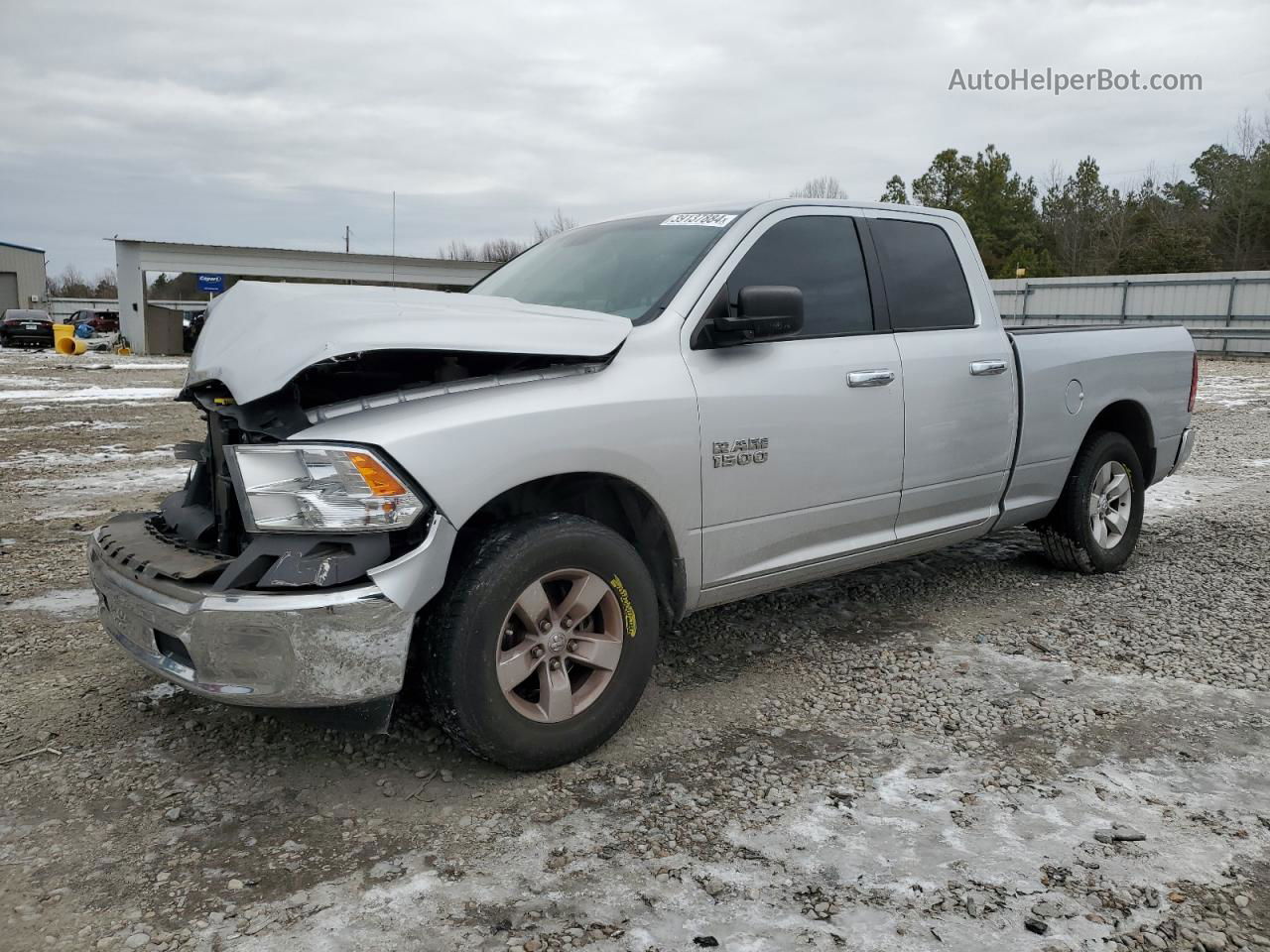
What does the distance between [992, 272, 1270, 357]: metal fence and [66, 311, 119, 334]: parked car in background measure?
132 feet

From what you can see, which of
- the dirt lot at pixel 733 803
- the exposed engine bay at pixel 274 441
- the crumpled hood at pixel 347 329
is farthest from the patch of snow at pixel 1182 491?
the exposed engine bay at pixel 274 441

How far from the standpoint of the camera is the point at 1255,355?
2717cm

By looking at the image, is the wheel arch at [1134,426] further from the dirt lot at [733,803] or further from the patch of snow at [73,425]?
the patch of snow at [73,425]

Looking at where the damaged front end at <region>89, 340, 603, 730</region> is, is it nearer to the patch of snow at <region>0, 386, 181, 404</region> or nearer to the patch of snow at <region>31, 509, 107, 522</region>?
the patch of snow at <region>31, 509, 107, 522</region>

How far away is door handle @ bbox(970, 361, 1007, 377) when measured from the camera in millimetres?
4566

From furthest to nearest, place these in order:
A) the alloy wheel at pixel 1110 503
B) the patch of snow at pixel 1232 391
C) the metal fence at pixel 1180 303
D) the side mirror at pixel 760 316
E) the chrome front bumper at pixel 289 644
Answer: the metal fence at pixel 1180 303, the patch of snow at pixel 1232 391, the alloy wheel at pixel 1110 503, the side mirror at pixel 760 316, the chrome front bumper at pixel 289 644

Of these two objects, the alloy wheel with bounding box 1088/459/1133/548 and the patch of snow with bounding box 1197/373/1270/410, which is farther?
the patch of snow with bounding box 1197/373/1270/410

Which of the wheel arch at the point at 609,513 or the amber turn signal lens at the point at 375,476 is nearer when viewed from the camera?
the amber turn signal lens at the point at 375,476

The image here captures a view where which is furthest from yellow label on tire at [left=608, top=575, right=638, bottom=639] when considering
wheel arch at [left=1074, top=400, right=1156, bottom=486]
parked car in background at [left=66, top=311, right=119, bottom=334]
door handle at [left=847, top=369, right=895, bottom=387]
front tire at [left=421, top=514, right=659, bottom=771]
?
parked car in background at [left=66, top=311, right=119, bottom=334]

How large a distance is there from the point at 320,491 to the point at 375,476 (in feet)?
0.53

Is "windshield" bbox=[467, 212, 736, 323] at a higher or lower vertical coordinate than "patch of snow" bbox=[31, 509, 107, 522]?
higher

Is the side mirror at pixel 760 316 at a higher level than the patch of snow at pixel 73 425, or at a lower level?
higher

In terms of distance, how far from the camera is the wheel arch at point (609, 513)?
321 cm

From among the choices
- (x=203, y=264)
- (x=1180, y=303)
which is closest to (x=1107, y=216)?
(x=1180, y=303)
